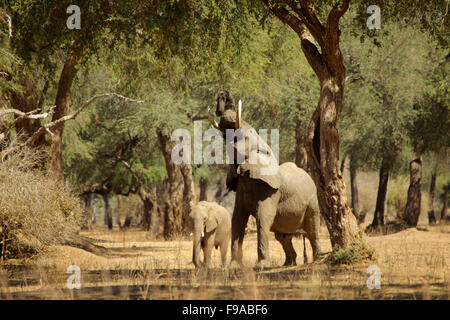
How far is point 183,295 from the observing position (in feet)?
25.5

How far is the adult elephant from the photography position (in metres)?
11.4

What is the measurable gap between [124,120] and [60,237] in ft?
51.7

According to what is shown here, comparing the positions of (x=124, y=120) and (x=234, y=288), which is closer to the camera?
(x=234, y=288)

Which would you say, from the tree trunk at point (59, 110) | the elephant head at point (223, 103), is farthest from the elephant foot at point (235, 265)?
the tree trunk at point (59, 110)

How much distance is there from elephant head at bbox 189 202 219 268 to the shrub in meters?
3.13

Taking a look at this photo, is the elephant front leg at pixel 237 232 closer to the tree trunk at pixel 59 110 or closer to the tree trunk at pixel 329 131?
the tree trunk at pixel 329 131

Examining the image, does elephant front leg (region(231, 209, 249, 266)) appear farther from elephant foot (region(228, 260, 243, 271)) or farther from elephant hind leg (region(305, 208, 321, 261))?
elephant hind leg (region(305, 208, 321, 261))

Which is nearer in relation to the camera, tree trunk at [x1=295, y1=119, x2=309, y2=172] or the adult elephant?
the adult elephant

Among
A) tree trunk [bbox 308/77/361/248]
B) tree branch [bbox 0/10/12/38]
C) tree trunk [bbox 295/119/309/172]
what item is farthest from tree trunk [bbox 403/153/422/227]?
tree branch [bbox 0/10/12/38]

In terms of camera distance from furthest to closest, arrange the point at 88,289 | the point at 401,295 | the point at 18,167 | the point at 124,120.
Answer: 1. the point at 124,120
2. the point at 18,167
3. the point at 88,289
4. the point at 401,295

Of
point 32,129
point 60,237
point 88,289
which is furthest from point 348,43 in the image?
point 88,289

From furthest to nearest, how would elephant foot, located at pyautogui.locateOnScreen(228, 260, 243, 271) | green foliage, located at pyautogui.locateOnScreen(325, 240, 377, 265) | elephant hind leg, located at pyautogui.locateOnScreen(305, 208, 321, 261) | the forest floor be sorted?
elephant hind leg, located at pyautogui.locateOnScreen(305, 208, 321, 261) < elephant foot, located at pyautogui.locateOnScreen(228, 260, 243, 271) < green foliage, located at pyautogui.locateOnScreen(325, 240, 377, 265) < the forest floor

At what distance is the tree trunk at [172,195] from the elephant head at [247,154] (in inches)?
678
